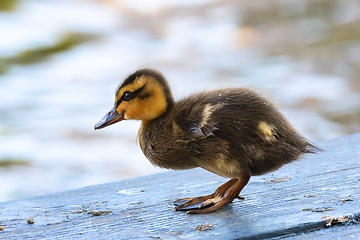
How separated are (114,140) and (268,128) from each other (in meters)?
5.13

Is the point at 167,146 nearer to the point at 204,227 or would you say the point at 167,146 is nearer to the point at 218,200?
the point at 218,200

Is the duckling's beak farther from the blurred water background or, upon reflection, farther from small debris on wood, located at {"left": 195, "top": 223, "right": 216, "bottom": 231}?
small debris on wood, located at {"left": 195, "top": 223, "right": 216, "bottom": 231}

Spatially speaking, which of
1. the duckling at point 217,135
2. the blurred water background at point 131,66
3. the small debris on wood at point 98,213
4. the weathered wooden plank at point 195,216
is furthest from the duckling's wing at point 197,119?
the small debris on wood at point 98,213

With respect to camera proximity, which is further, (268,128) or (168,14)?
→ (168,14)

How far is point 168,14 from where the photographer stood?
1723cm

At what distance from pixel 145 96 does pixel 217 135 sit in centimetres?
50

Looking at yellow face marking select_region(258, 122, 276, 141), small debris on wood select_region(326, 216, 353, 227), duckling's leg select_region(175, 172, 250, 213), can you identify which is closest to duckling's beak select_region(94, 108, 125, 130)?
duckling's leg select_region(175, 172, 250, 213)

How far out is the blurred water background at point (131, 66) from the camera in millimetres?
6516

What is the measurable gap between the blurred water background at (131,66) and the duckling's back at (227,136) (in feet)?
0.72

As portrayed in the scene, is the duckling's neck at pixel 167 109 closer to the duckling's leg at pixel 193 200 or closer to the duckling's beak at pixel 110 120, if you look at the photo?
the duckling's beak at pixel 110 120

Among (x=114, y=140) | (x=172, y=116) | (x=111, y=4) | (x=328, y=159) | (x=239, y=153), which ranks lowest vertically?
(x=114, y=140)

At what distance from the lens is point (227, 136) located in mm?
2342

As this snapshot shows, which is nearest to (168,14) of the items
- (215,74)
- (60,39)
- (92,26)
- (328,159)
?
(92,26)

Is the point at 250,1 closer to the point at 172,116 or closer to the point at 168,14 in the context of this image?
the point at 168,14
